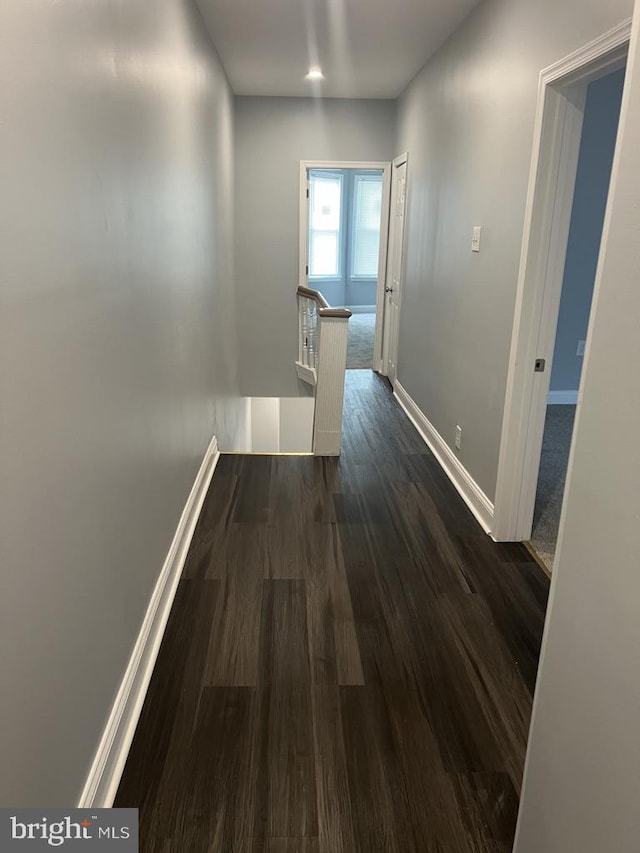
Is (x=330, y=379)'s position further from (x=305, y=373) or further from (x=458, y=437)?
(x=305, y=373)

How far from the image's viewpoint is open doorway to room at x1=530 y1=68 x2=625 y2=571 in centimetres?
A: 470

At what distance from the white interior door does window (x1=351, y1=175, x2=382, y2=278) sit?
399 centimetres

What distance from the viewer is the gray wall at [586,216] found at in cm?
476

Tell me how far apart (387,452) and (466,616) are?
192cm

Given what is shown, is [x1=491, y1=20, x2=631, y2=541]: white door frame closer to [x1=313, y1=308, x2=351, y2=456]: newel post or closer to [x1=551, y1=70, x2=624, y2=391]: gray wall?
[x1=313, y1=308, x2=351, y2=456]: newel post

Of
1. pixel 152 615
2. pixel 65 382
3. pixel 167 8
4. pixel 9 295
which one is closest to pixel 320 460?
pixel 152 615

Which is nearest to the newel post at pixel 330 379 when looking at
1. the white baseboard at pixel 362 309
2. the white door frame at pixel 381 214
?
the white door frame at pixel 381 214

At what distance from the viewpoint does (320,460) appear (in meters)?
4.13

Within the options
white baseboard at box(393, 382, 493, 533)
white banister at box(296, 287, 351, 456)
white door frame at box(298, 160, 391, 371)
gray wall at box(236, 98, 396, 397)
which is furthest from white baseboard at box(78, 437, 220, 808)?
white door frame at box(298, 160, 391, 371)

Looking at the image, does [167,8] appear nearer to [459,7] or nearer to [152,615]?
[459,7]

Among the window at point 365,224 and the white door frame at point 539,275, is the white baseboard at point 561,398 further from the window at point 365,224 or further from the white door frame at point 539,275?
the window at point 365,224

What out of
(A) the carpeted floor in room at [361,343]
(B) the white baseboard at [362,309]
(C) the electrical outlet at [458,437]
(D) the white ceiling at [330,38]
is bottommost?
(A) the carpeted floor in room at [361,343]

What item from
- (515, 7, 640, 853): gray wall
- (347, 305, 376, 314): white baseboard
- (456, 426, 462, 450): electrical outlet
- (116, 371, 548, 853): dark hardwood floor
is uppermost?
(515, 7, 640, 853): gray wall

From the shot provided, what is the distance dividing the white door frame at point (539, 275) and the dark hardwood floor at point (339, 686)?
31cm
